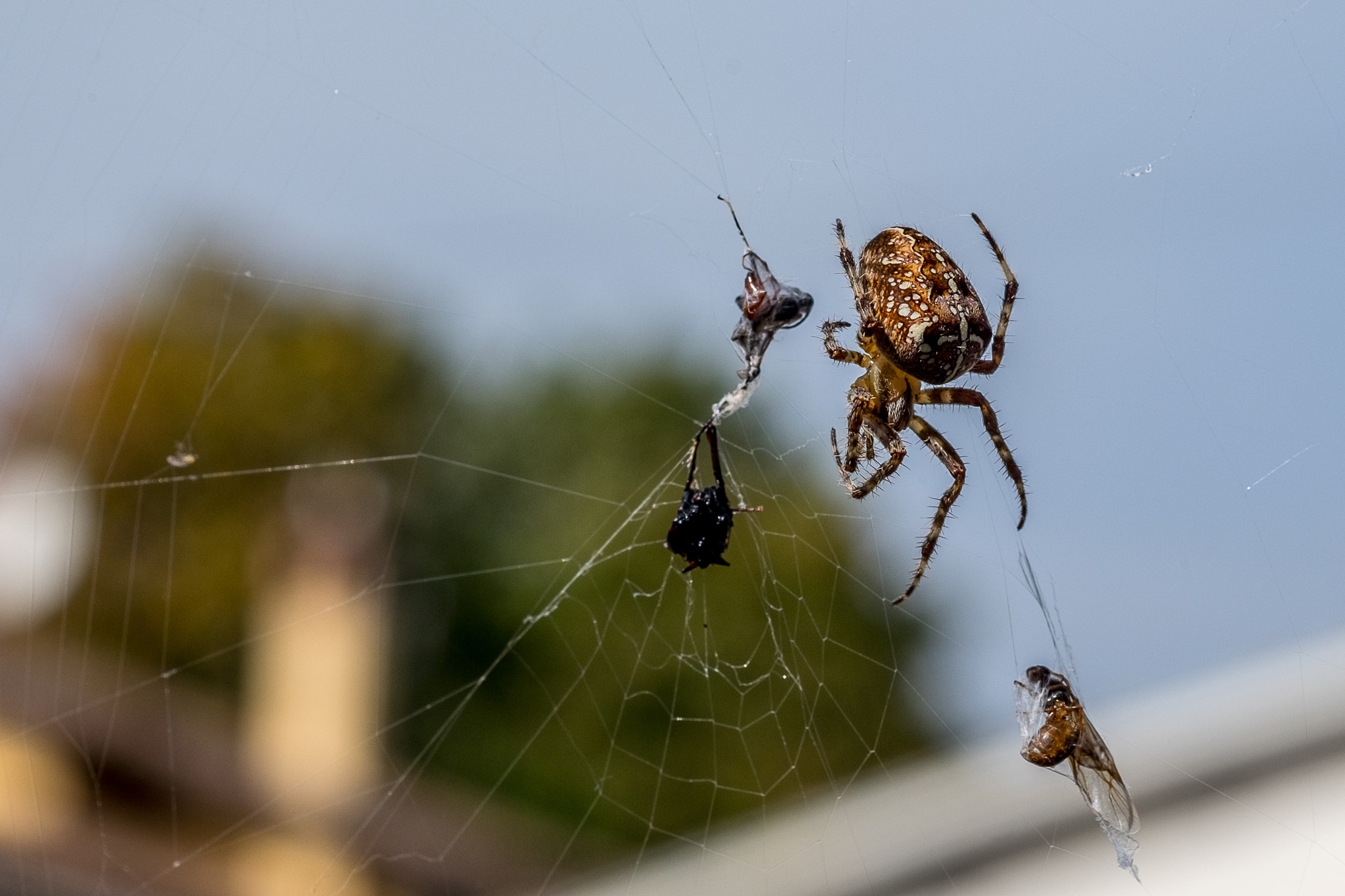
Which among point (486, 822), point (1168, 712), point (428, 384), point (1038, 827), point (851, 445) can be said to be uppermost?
point (428, 384)

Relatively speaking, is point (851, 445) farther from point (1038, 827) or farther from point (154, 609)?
point (154, 609)

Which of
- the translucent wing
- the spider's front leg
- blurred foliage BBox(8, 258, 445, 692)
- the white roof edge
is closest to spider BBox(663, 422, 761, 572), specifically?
the spider's front leg

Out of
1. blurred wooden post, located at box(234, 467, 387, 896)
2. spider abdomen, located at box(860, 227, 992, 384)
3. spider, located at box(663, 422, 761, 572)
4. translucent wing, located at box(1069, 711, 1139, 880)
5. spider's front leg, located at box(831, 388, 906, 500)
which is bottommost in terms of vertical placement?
blurred wooden post, located at box(234, 467, 387, 896)

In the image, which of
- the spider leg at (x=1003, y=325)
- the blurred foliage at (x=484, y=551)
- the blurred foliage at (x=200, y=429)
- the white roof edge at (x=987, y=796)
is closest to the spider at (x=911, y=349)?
the spider leg at (x=1003, y=325)

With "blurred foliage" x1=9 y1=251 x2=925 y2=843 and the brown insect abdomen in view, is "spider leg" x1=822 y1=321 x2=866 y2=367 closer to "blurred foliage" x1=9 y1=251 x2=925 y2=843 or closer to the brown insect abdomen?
the brown insect abdomen

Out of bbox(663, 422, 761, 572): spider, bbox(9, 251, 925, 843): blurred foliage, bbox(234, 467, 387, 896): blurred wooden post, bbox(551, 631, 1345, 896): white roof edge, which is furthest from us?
bbox(9, 251, 925, 843): blurred foliage

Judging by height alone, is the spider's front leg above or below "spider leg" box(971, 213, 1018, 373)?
below

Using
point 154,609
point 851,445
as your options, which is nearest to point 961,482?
point 851,445
